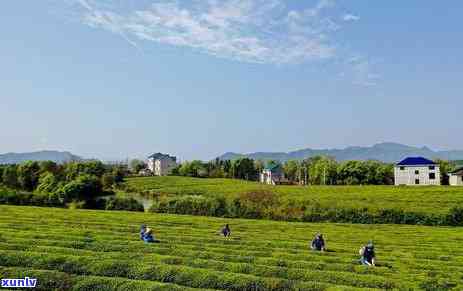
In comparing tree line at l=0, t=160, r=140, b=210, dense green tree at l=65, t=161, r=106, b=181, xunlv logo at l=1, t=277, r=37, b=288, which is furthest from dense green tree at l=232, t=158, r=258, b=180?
xunlv logo at l=1, t=277, r=37, b=288

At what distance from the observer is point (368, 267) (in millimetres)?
22359

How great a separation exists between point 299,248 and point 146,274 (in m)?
12.0

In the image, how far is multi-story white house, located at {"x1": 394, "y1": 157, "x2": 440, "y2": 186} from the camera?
94250 millimetres

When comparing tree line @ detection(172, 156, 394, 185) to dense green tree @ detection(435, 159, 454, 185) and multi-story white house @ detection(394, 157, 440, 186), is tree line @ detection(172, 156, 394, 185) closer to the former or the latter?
multi-story white house @ detection(394, 157, 440, 186)

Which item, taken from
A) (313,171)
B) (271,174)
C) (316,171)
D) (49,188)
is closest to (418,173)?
(316,171)

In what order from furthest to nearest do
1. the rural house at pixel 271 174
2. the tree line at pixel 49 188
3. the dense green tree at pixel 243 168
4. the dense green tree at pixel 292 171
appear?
the rural house at pixel 271 174 < the dense green tree at pixel 243 168 < the dense green tree at pixel 292 171 < the tree line at pixel 49 188

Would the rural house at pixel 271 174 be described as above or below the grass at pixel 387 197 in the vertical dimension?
above

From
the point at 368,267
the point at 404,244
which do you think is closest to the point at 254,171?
the point at 404,244

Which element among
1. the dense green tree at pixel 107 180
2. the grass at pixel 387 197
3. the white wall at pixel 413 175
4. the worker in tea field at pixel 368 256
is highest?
the white wall at pixel 413 175

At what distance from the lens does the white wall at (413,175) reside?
3708 inches

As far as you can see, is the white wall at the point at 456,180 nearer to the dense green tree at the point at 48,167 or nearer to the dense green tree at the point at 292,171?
the dense green tree at the point at 292,171

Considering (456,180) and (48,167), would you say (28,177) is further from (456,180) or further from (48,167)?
(456,180)

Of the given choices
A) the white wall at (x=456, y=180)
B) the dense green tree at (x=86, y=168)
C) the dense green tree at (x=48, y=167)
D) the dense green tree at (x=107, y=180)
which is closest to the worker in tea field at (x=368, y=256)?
the white wall at (x=456, y=180)

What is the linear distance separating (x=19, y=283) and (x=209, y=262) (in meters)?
8.90
